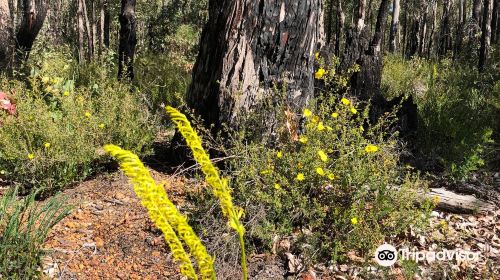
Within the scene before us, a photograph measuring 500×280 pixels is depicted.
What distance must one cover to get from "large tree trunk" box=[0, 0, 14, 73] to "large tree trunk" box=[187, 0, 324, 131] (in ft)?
10.7

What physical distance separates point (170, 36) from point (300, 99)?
1603cm

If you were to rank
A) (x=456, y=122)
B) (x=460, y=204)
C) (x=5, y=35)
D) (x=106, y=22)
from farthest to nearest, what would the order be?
(x=106, y=22) → (x=5, y=35) → (x=456, y=122) → (x=460, y=204)

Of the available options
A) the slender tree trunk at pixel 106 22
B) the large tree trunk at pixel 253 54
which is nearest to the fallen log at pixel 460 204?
the large tree trunk at pixel 253 54

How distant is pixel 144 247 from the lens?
8.77 feet

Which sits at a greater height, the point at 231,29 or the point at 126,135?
the point at 231,29

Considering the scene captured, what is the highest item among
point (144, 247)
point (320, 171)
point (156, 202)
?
point (156, 202)

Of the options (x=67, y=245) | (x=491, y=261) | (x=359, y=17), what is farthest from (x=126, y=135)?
(x=359, y=17)

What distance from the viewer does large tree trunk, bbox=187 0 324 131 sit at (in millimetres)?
3297

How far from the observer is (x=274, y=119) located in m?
3.30

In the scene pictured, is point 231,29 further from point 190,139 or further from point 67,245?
point 190,139

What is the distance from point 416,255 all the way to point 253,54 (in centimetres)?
177

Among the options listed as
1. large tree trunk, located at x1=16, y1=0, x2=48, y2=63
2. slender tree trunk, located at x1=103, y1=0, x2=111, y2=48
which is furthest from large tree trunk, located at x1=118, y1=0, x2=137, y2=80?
slender tree trunk, located at x1=103, y1=0, x2=111, y2=48

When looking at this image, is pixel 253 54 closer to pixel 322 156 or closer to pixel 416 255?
pixel 322 156

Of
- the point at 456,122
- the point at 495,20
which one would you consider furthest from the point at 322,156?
the point at 495,20
